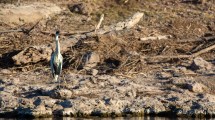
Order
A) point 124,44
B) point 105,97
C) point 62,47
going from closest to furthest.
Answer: point 105,97, point 62,47, point 124,44

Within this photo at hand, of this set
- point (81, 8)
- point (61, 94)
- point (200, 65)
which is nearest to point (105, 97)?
point (61, 94)

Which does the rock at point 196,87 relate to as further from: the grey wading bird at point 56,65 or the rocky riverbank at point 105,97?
the grey wading bird at point 56,65

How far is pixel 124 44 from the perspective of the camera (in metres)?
18.0

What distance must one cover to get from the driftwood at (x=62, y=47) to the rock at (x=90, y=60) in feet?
2.58

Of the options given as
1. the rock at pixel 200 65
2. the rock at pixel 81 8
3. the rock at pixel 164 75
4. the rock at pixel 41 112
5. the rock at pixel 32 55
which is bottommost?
the rock at pixel 41 112

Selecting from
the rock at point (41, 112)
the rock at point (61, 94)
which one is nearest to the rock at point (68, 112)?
the rock at point (41, 112)

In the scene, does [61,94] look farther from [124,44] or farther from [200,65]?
[200,65]

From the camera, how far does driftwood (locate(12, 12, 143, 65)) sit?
16.6 meters

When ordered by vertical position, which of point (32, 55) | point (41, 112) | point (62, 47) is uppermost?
point (62, 47)

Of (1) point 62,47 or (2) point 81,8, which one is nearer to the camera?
(1) point 62,47

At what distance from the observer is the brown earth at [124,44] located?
16141 mm

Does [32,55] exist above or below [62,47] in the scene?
below

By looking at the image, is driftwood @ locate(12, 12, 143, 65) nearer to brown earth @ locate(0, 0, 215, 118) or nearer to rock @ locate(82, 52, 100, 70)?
brown earth @ locate(0, 0, 215, 118)

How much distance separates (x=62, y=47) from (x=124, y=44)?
5.04 feet
